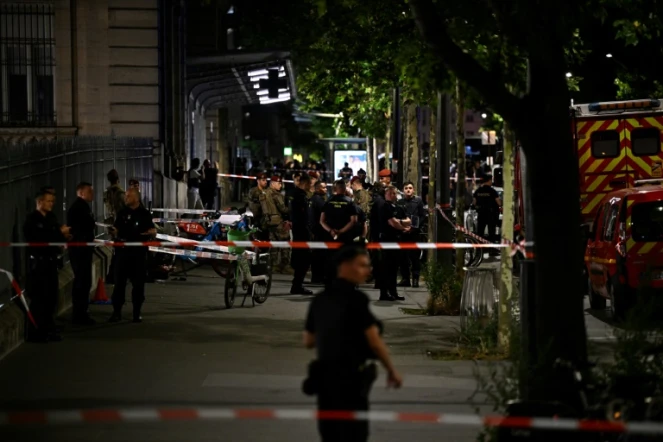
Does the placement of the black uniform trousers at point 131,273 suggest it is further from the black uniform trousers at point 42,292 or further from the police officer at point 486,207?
the police officer at point 486,207

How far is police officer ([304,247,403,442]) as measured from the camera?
277 inches

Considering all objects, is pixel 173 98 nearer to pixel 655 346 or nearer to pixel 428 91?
pixel 428 91

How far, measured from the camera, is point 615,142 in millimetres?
23609

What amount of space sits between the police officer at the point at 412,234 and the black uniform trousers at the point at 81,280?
6.65 metres

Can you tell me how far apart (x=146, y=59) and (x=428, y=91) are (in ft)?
43.7

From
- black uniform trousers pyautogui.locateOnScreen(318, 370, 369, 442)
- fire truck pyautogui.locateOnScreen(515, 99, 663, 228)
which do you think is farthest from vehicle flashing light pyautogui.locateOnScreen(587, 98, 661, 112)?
black uniform trousers pyautogui.locateOnScreen(318, 370, 369, 442)

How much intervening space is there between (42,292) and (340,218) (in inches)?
241

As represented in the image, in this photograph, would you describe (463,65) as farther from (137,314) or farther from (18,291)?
(137,314)

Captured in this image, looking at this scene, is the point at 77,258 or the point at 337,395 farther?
the point at 77,258

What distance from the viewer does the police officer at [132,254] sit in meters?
16.0

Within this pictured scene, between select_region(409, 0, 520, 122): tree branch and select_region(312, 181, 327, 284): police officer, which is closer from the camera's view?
select_region(409, 0, 520, 122): tree branch

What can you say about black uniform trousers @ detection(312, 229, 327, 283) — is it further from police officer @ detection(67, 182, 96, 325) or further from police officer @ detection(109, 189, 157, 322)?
police officer @ detection(67, 182, 96, 325)

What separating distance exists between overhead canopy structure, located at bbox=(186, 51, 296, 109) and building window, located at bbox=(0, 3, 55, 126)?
21.9 feet

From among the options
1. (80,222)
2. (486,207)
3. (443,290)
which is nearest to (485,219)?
(486,207)
